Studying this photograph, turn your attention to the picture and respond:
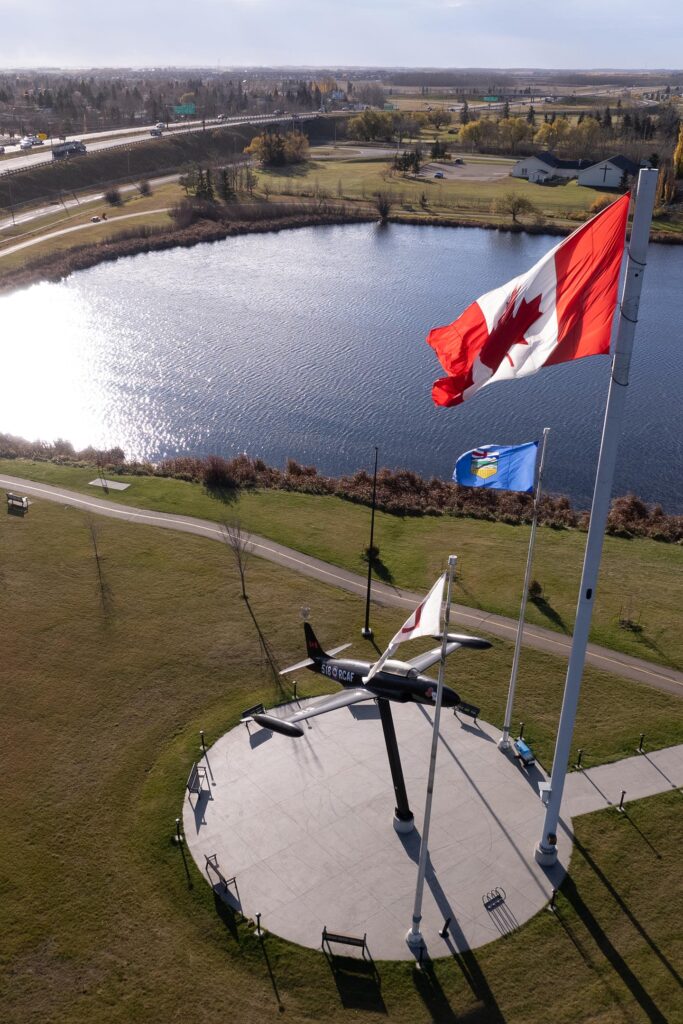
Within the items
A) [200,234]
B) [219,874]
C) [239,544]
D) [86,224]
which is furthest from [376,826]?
[86,224]

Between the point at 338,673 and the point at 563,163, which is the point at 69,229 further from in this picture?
the point at 338,673

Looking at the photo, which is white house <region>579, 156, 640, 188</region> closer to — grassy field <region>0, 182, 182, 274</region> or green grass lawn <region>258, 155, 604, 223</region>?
green grass lawn <region>258, 155, 604, 223</region>

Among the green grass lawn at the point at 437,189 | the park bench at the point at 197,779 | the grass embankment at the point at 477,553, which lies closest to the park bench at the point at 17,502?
the grass embankment at the point at 477,553

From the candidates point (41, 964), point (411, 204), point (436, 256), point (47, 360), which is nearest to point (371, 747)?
point (41, 964)

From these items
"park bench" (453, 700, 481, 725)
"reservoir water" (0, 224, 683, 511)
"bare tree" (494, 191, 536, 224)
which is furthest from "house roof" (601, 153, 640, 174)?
"park bench" (453, 700, 481, 725)

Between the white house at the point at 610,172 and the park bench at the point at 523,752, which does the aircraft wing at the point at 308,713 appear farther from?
the white house at the point at 610,172
